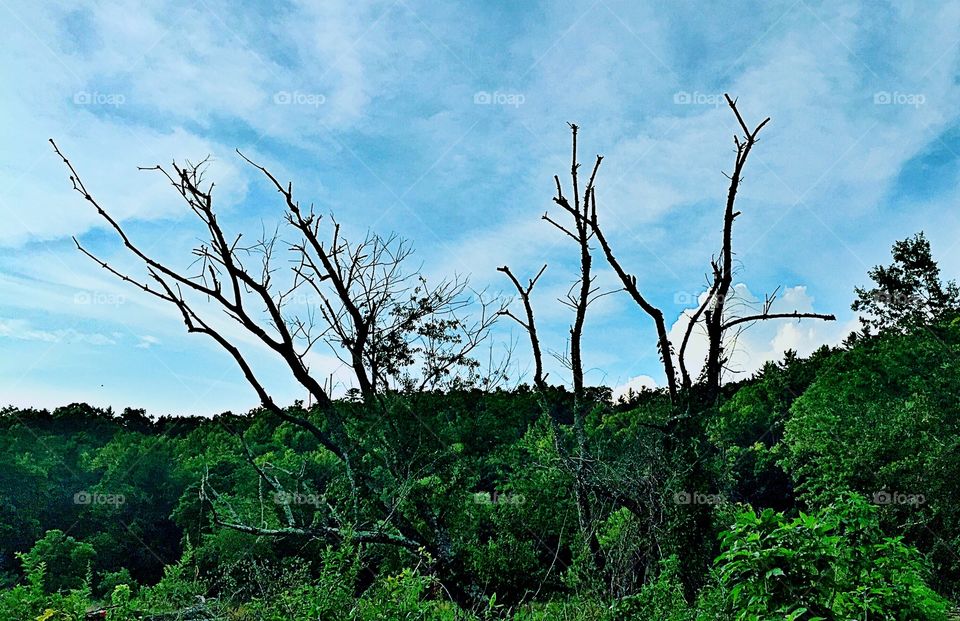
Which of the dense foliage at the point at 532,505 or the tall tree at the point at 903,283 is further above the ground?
the tall tree at the point at 903,283

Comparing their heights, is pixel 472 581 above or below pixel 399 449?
below

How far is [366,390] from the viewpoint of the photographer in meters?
8.52

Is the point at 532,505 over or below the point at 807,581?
over

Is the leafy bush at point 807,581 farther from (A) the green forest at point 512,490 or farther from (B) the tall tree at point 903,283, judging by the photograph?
(B) the tall tree at point 903,283

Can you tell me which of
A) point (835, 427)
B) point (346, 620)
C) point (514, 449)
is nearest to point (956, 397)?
point (835, 427)

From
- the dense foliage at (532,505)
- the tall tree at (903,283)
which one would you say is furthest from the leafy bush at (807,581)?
the tall tree at (903,283)

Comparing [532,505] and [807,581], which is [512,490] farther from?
[807,581]

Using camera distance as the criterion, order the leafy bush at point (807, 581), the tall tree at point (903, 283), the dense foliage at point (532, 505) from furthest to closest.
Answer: the tall tree at point (903, 283) < the dense foliage at point (532, 505) < the leafy bush at point (807, 581)

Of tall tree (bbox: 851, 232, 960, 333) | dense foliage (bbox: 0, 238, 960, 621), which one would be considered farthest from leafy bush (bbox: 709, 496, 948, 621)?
tall tree (bbox: 851, 232, 960, 333)

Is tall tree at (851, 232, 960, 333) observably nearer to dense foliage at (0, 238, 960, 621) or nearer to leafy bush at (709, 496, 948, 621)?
dense foliage at (0, 238, 960, 621)

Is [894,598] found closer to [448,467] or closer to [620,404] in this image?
[448,467]

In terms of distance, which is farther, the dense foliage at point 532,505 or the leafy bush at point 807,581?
the dense foliage at point 532,505

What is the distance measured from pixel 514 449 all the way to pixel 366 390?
15.0ft

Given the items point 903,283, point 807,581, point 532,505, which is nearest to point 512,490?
point 532,505
